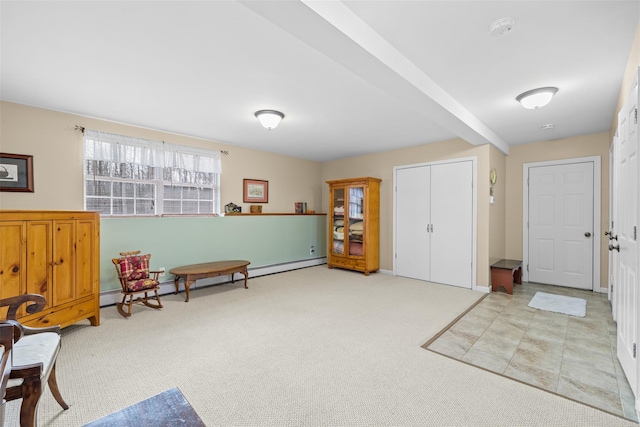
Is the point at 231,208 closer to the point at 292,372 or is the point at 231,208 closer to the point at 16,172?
the point at 16,172

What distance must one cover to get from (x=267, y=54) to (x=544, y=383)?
3113 mm

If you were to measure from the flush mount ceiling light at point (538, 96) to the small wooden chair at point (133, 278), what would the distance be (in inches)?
181

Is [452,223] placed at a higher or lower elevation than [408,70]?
lower

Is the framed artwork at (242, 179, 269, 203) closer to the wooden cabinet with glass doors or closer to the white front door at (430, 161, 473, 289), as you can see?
the wooden cabinet with glass doors

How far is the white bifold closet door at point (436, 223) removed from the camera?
4535 millimetres

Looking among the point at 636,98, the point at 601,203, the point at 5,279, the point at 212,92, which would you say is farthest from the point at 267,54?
the point at 601,203

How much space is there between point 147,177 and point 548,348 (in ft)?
16.7

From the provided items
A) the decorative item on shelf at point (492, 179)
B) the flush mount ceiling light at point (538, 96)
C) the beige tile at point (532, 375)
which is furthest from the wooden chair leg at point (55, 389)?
the decorative item on shelf at point (492, 179)

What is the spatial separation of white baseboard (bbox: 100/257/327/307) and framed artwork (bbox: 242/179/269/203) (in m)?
1.27

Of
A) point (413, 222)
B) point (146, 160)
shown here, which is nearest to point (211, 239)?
point (146, 160)

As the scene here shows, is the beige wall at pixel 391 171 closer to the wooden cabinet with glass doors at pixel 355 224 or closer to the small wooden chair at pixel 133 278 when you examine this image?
the wooden cabinet with glass doors at pixel 355 224

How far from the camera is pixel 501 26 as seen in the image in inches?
72.1

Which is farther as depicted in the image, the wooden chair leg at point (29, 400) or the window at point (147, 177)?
the window at point (147, 177)

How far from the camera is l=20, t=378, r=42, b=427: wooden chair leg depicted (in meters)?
1.31
